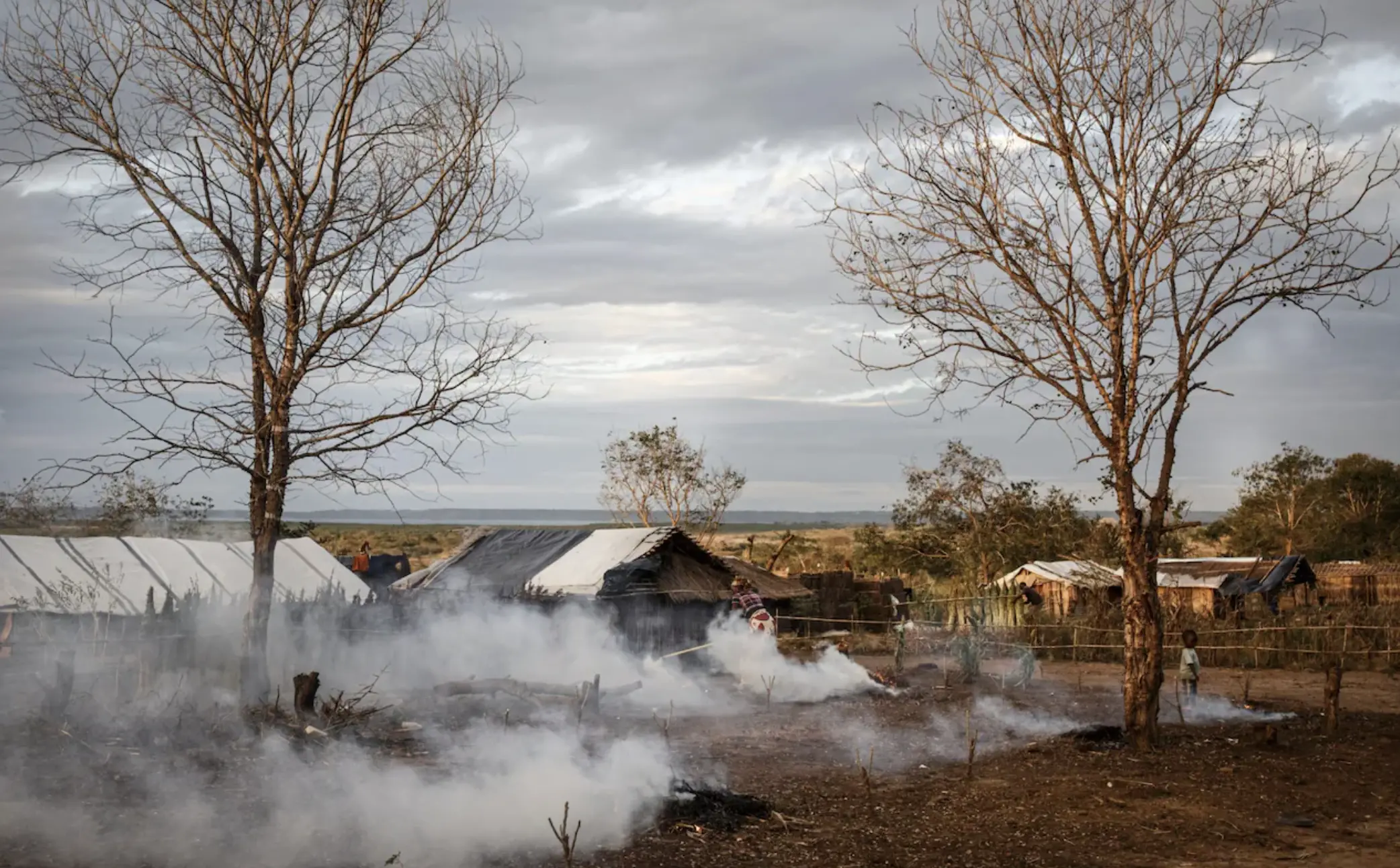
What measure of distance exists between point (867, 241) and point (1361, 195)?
5.17 m

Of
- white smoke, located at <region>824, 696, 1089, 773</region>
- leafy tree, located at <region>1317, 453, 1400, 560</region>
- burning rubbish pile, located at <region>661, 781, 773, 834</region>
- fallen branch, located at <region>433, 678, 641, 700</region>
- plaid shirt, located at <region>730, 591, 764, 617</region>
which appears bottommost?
white smoke, located at <region>824, 696, 1089, 773</region>

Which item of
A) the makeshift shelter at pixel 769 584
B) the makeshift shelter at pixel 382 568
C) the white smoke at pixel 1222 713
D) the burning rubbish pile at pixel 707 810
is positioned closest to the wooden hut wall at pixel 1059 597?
the makeshift shelter at pixel 769 584

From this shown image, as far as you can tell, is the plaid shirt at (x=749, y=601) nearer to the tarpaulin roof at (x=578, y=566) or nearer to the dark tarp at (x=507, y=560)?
the tarpaulin roof at (x=578, y=566)

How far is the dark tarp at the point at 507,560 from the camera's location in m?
23.3

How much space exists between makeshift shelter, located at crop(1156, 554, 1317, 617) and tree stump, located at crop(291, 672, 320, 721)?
851 inches

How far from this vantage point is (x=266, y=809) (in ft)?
28.6

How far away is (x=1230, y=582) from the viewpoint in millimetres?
28469

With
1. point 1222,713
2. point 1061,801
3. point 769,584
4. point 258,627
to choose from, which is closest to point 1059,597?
point 769,584

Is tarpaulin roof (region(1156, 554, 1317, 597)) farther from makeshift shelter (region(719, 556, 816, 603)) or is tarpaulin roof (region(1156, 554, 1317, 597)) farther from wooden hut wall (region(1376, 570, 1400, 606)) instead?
makeshift shelter (region(719, 556, 816, 603))

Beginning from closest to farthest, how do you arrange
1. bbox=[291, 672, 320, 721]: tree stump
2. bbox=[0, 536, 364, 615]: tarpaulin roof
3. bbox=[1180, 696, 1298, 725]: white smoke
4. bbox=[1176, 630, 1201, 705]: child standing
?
1. bbox=[291, 672, 320, 721]: tree stump
2. bbox=[1180, 696, 1298, 725]: white smoke
3. bbox=[1176, 630, 1201, 705]: child standing
4. bbox=[0, 536, 364, 615]: tarpaulin roof

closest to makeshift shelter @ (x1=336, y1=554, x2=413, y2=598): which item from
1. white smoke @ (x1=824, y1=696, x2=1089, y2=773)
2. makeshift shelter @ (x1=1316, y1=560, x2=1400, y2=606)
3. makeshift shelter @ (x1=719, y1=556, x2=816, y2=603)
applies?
makeshift shelter @ (x1=719, y1=556, x2=816, y2=603)

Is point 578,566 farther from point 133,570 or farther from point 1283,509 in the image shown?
point 1283,509

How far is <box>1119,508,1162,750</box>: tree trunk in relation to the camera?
11633 mm

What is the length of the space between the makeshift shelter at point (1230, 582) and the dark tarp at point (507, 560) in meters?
15.1
